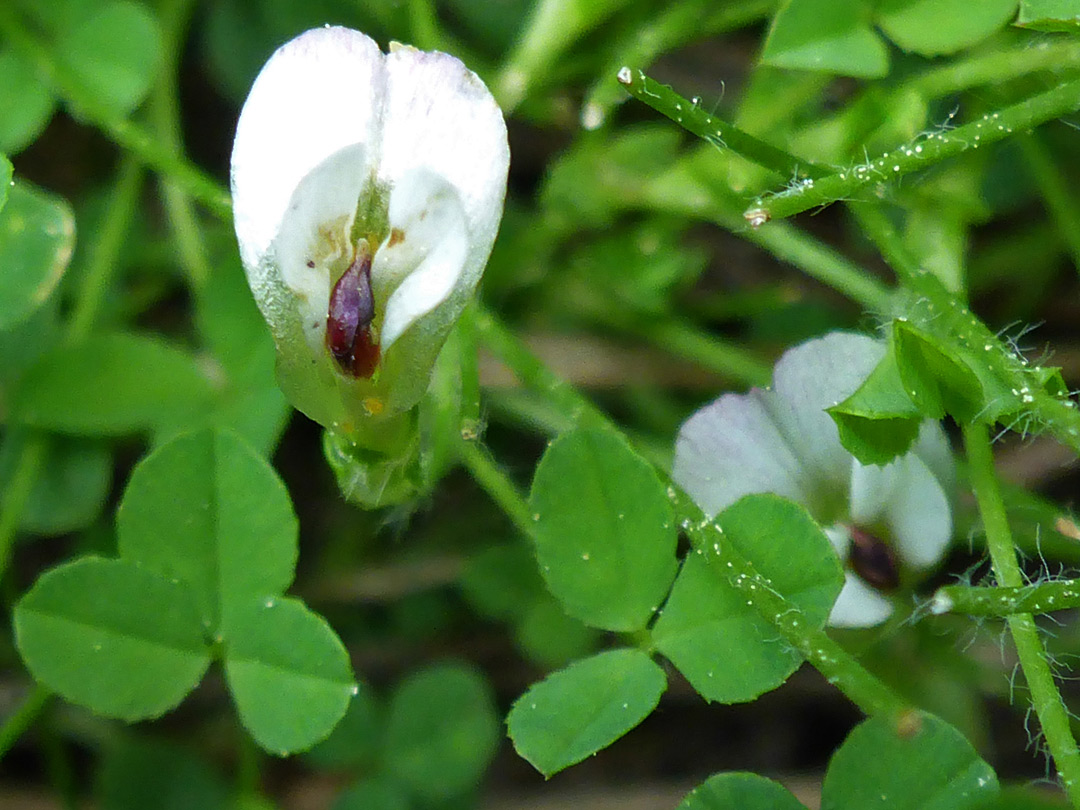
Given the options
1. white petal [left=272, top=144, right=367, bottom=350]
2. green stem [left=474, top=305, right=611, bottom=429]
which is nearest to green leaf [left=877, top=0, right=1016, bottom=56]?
green stem [left=474, top=305, right=611, bottom=429]

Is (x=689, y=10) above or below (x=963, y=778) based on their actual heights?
above

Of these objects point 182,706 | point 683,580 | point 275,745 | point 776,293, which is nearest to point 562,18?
point 776,293

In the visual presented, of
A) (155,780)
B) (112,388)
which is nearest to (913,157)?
(112,388)

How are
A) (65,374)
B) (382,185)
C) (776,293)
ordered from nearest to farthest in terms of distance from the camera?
(382,185)
(65,374)
(776,293)

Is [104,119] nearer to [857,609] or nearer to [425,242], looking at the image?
[425,242]

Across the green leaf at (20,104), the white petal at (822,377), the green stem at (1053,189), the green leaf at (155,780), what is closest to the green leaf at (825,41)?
the white petal at (822,377)

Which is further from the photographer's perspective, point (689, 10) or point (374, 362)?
point (689, 10)

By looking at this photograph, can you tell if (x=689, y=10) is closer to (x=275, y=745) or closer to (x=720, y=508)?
(x=720, y=508)
